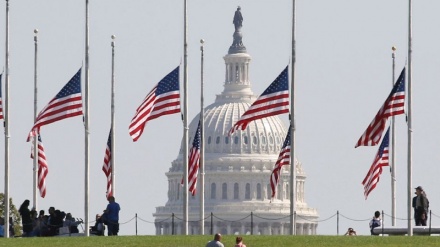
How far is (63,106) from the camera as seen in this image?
10738 centimetres

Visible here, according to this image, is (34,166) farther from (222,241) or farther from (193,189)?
(222,241)

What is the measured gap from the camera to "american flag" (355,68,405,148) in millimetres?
102750

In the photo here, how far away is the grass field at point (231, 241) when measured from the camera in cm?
9369

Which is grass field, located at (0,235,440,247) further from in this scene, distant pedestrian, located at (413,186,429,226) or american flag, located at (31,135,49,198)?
american flag, located at (31,135,49,198)

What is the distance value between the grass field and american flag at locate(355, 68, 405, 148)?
6.32m

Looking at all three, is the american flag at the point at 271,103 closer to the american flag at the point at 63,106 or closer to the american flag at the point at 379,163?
the american flag at the point at 63,106

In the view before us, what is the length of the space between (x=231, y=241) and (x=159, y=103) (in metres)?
15.1

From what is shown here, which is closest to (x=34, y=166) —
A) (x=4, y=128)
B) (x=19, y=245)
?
(x=4, y=128)

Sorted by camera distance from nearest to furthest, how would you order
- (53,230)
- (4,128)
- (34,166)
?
(53,230) < (4,128) < (34,166)

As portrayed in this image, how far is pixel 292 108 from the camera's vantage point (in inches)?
4306

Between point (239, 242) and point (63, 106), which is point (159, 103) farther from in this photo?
point (239, 242)

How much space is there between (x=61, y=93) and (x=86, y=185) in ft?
13.3

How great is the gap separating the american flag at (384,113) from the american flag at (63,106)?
11.8 m

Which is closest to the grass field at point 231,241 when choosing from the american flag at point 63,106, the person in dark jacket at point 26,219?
the person in dark jacket at point 26,219
